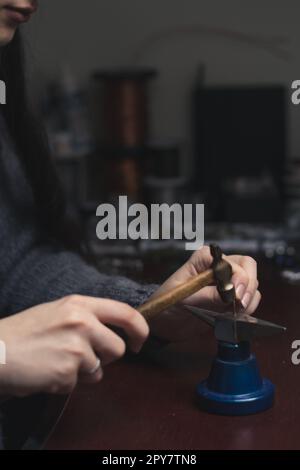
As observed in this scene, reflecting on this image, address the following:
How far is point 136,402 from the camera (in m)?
0.85

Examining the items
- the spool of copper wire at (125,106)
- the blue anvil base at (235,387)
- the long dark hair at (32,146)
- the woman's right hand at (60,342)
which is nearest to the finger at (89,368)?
the woman's right hand at (60,342)

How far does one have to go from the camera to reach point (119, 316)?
758 millimetres

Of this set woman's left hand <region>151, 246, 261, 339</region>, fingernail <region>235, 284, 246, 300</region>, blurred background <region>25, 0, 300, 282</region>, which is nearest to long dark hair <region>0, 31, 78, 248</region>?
woman's left hand <region>151, 246, 261, 339</region>

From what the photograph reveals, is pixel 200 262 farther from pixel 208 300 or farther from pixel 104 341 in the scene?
pixel 104 341

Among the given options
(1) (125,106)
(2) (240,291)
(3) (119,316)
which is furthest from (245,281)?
(1) (125,106)

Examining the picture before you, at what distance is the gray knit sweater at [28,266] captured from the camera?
3.62 feet

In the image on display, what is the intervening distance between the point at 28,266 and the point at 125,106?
6.46 feet

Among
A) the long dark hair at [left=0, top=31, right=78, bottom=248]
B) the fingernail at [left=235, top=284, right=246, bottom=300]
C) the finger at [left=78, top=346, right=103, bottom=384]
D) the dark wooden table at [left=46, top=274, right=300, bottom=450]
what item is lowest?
the dark wooden table at [left=46, top=274, right=300, bottom=450]

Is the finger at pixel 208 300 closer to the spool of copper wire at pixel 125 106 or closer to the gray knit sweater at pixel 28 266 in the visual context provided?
the gray knit sweater at pixel 28 266

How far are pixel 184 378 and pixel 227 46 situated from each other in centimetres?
248

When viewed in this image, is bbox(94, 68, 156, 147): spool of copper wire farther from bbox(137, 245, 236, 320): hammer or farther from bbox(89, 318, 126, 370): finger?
bbox(89, 318, 126, 370): finger

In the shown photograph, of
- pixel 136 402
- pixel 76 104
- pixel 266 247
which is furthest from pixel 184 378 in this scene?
pixel 76 104

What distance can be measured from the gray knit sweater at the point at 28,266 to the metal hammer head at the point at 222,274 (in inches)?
7.4

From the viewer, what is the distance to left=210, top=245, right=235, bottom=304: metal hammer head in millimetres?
860
